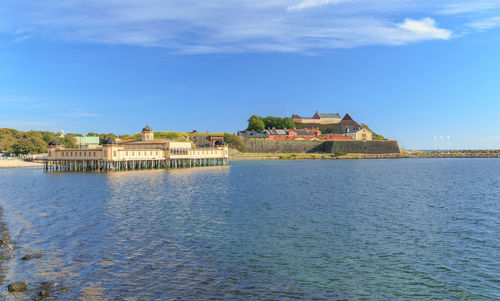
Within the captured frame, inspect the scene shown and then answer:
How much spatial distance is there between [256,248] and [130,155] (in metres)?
74.0

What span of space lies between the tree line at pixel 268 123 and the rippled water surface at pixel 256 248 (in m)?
146

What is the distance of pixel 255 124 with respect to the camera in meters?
185

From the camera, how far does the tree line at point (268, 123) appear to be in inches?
7293

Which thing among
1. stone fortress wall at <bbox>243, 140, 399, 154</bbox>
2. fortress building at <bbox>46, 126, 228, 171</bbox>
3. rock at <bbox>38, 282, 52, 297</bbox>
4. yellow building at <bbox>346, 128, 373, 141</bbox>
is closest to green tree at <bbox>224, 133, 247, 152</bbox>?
stone fortress wall at <bbox>243, 140, 399, 154</bbox>

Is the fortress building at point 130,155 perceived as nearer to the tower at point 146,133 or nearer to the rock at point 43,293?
the tower at point 146,133

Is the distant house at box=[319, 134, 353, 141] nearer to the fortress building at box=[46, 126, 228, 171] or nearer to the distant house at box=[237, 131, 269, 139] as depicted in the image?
the distant house at box=[237, 131, 269, 139]

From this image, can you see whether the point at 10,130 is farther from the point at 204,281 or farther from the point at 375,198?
the point at 204,281

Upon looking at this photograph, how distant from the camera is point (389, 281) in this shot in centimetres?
1614

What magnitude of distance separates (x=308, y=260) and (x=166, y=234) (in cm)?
990

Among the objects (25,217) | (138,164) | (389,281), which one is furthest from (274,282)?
(138,164)

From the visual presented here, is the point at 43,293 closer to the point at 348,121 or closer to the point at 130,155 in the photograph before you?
the point at 130,155

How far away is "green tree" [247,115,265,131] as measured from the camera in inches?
7264

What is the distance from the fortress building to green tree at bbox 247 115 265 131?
7287cm

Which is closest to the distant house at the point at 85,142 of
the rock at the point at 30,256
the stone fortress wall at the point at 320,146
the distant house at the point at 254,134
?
the stone fortress wall at the point at 320,146
